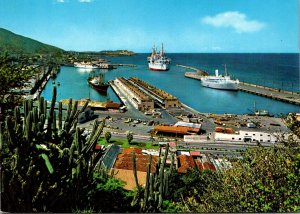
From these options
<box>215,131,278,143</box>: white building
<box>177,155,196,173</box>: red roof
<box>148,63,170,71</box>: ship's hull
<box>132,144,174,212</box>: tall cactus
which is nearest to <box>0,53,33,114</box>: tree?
<box>132,144,174,212</box>: tall cactus

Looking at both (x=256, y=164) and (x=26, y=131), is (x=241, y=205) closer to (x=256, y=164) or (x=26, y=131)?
(x=256, y=164)

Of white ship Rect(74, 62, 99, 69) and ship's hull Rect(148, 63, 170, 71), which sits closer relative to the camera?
white ship Rect(74, 62, 99, 69)

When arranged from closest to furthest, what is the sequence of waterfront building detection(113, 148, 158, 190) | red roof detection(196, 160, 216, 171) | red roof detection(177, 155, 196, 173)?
waterfront building detection(113, 148, 158, 190) < red roof detection(177, 155, 196, 173) < red roof detection(196, 160, 216, 171)

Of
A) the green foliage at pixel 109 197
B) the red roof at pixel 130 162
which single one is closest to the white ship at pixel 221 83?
the red roof at pixel 130 162

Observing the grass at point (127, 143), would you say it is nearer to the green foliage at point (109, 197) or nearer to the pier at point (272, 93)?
the green foliage at point (109, 197)

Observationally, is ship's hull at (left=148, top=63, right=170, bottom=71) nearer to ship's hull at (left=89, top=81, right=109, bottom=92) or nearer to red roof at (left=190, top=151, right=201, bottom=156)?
ship's hull at (left=89, top=81, right=109, bottom=92)

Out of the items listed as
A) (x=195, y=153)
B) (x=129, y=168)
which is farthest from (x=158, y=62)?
(x=129, y=168)

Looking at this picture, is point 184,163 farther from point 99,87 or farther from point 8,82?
point 99,87

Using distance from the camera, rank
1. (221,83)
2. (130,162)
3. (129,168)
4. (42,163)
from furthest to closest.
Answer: (221,83) → (130,162) → (129,168) → (42,163)
